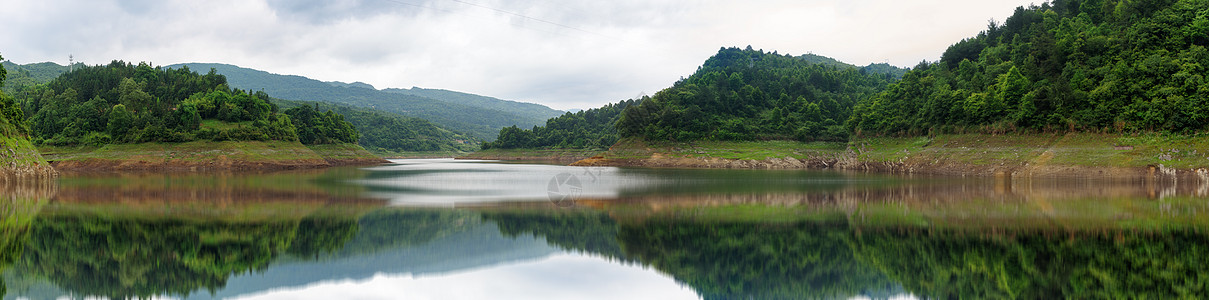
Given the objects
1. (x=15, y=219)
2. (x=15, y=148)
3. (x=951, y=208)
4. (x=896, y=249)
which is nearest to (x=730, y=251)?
(x=896, y=249)

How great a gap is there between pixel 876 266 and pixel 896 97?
264 feet

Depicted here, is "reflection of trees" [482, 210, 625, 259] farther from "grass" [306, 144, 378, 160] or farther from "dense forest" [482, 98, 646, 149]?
"dense forest" [482, 98, 646, 149]

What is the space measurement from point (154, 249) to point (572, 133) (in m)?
131

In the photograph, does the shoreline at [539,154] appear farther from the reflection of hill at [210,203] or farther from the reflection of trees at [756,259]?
the reflection of trees at [756,259]

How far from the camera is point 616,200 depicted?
92.4 ft

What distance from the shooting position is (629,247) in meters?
15.7

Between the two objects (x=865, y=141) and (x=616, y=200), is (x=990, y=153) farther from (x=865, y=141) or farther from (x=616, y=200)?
(x=616, y=200)

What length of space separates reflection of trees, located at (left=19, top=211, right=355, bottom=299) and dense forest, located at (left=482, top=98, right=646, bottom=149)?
4452 inches

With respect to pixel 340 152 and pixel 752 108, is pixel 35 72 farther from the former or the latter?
pixel 752 108

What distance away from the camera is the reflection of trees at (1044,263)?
10.0 m

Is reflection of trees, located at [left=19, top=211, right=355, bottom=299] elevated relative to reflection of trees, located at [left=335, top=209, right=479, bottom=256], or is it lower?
elevated

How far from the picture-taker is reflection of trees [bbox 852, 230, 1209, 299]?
10023mm

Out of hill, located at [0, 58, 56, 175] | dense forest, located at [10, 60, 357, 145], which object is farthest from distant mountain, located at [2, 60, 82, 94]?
hill, located at [0, 58, 56, 175]

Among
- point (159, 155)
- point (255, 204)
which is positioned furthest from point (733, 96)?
point (255, 204)
